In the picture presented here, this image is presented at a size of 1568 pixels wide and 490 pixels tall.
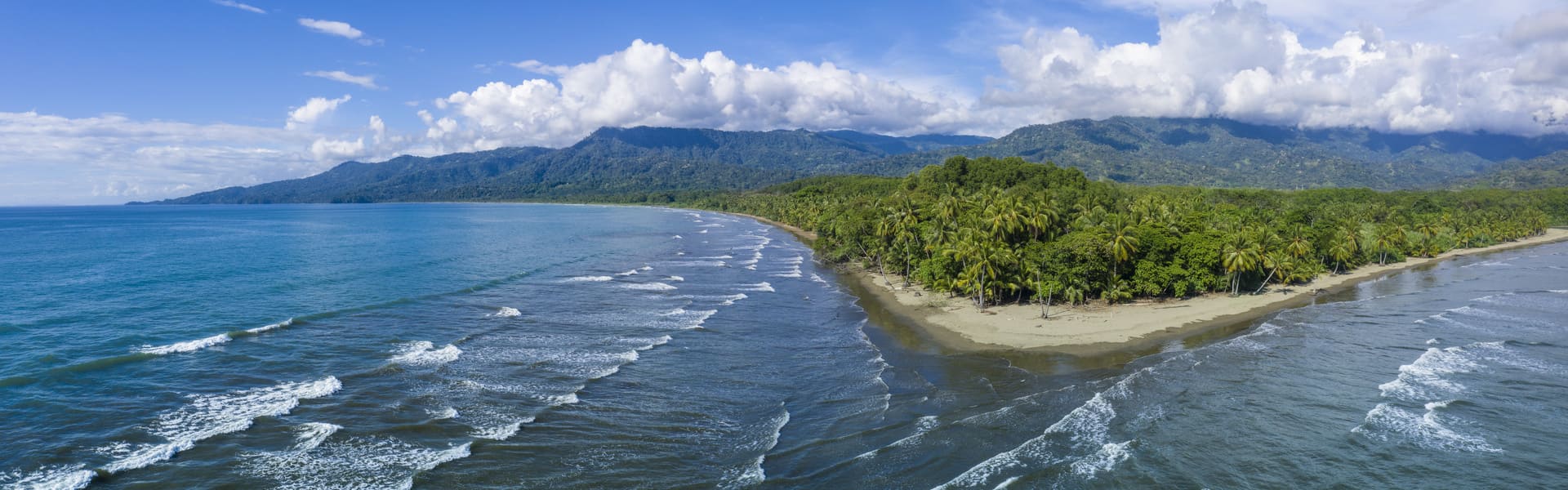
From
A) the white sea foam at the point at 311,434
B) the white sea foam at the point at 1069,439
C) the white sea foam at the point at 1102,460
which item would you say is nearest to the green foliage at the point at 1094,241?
the white sea foam at the point at 1069,439

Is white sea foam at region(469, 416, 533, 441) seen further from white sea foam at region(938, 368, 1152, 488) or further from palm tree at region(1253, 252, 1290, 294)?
palm tree at region(1253, 252, 1290, 294)

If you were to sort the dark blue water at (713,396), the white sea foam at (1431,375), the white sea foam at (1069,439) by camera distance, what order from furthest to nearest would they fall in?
the white sea foam at (1431,375) → the dark blue water at (713,396) → the white sea foam at (1069,439)

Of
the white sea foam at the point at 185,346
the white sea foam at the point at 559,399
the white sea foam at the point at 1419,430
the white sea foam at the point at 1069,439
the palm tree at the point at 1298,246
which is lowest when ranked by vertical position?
the white sea foam at the point at 1419,430

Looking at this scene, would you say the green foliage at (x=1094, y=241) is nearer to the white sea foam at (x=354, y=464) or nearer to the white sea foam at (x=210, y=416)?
the white sea foam at (x=354, y=464)

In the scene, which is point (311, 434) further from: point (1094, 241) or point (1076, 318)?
point (1094, 241)

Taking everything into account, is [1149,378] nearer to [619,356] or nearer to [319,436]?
[619,356]
